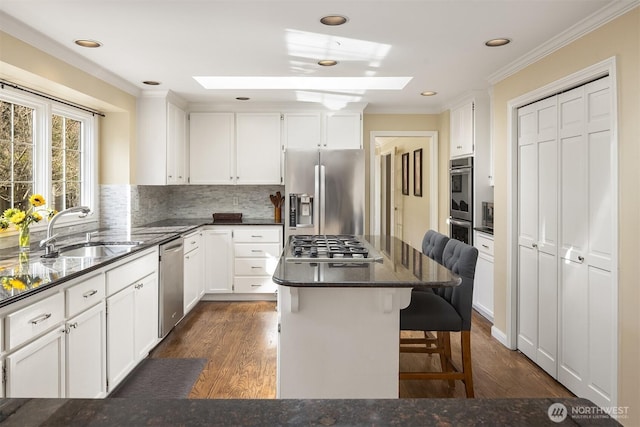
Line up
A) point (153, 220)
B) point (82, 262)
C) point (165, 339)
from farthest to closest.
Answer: point (153, 220) < point (165, 339) < point (82, 262)

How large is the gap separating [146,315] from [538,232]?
2.95m

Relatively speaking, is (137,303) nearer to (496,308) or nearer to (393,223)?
(496,308)

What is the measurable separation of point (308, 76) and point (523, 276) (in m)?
2.48

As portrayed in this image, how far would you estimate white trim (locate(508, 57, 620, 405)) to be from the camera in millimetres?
2441

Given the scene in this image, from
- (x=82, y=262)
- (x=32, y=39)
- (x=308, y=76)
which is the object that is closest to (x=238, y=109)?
(x=308, y=76)

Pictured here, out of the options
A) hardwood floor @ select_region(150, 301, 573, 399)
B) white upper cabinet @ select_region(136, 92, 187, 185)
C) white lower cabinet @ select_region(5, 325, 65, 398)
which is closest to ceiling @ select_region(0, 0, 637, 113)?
white upper cabinet @ select_region(136, 92, 187, 185)

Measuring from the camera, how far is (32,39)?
A: 2.89 meters

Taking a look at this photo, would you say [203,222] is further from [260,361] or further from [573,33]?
[573,33]

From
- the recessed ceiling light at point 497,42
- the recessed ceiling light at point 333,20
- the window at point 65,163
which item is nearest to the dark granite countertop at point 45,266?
the window at point 65,163

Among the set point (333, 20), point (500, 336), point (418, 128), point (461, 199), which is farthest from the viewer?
point (418, 128)

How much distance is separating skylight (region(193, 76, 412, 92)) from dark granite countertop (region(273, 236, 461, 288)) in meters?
2.37

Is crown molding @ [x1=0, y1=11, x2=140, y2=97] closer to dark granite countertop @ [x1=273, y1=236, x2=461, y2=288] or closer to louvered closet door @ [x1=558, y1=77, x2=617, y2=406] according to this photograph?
dark granite countertop @ [x1=273, y1=236, x2=461, y2=288]

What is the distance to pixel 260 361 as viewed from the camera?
3404 mm

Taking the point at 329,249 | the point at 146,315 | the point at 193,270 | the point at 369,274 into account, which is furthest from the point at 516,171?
the point at 193,270
